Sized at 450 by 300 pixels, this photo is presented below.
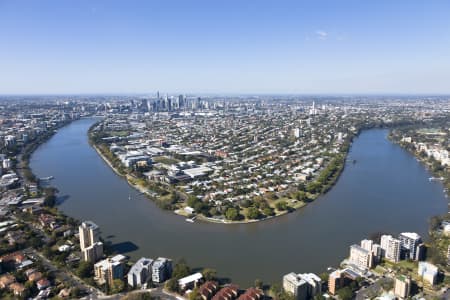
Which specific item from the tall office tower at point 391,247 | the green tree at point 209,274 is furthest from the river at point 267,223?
the tall office tower at point 391,247

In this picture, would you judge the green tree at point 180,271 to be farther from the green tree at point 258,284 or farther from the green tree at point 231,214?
the green tree at point 231,214

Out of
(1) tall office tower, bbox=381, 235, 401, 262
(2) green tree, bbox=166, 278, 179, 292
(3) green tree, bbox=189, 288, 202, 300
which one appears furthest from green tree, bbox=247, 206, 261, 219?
(3) green tree, bbox=189, 288, 202, 300

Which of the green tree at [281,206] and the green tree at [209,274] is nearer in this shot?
the green tree at [209,274]

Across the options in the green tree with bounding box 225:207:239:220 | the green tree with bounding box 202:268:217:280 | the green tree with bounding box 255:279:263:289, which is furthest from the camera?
the green tree with bounding box 225:207:239:220

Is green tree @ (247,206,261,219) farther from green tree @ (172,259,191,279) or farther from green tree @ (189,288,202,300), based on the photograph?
green tree @ (189,288,202,300)

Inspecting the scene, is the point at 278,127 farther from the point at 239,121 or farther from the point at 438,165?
the point at 438,165

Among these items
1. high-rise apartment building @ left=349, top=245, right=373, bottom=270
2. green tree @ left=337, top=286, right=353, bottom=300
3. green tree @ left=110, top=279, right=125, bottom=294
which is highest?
high-rise apartment building @ left=349, top=245, right=373, bottom=270
